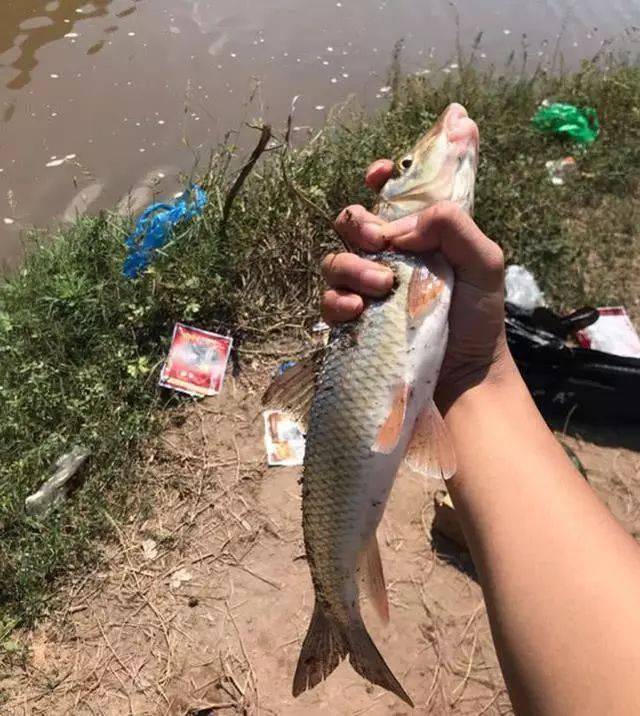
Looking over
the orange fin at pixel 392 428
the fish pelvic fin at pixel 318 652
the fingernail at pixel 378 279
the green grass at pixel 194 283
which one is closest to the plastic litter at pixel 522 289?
the green grass at pixel 194 283

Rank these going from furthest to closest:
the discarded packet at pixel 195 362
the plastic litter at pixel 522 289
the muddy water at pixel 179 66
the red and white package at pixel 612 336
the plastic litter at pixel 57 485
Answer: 1. the muddy water at pixel 179 66
2. the plastic litter at pixel 522 289
3. the red and white package at pixel 612 336
4. the discarded packet at pixel 195 362
5. the plastic litter at pixel 57 485

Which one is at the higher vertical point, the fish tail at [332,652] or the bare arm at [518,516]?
the bare arm at [518,516]

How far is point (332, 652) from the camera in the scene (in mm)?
1998

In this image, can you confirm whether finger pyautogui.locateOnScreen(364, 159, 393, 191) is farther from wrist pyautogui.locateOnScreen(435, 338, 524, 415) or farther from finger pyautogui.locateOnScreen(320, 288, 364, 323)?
wrist pyautogui.locateOnScreen(435, 338, 524, 415)

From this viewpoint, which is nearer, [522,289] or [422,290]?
[422,290]

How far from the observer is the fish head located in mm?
1954

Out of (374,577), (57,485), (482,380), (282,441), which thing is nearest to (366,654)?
(374,577)

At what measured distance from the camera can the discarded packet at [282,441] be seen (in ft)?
11.5

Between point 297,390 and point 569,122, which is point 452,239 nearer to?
point 297,390

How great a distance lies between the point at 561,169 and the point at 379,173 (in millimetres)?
3625

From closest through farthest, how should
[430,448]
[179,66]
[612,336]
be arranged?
[430,448] < [612,336] < [179,66]

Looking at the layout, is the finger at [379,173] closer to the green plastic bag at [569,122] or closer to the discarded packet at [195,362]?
the discarded packet at [195,362]

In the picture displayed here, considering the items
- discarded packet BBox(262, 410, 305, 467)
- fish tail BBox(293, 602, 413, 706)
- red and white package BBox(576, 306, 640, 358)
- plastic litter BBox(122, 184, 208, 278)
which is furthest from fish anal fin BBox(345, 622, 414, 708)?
plastic litter BBox(122, 184, 208, 278)

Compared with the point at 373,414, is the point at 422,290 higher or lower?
higher
